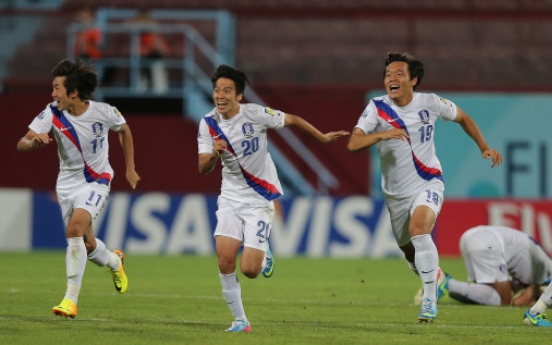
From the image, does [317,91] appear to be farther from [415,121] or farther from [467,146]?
[415,121]

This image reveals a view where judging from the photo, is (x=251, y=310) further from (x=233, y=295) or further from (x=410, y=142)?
(x=410, y=142)

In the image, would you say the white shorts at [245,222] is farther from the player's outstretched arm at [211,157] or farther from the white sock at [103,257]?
the white sock at [103,257]

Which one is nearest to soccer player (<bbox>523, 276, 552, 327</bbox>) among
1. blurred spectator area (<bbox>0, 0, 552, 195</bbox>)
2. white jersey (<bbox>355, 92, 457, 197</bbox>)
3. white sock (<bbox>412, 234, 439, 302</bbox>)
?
white sock (<bbox>412, 234, 439, 302</bbox>)

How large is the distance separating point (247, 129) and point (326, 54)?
13.8 m

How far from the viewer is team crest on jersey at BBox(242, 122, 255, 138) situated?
925 cm

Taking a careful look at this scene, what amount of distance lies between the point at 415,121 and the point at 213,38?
13.6 metres

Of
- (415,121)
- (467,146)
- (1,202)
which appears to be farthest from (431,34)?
(415,121)

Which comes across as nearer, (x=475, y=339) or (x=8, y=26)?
(x=475, y=339)

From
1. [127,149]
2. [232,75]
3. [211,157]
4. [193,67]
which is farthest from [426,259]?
[193,67]

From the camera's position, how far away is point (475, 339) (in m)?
8.34

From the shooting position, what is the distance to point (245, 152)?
365 inches

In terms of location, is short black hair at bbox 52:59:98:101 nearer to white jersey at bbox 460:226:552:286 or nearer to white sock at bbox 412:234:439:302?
white sock at bbox 412:234:439:302

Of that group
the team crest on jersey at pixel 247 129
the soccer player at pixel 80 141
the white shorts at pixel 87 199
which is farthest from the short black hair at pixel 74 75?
the team crest on jersey at pixel 247 129

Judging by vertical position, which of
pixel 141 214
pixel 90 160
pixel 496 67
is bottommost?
pixel 141 214
